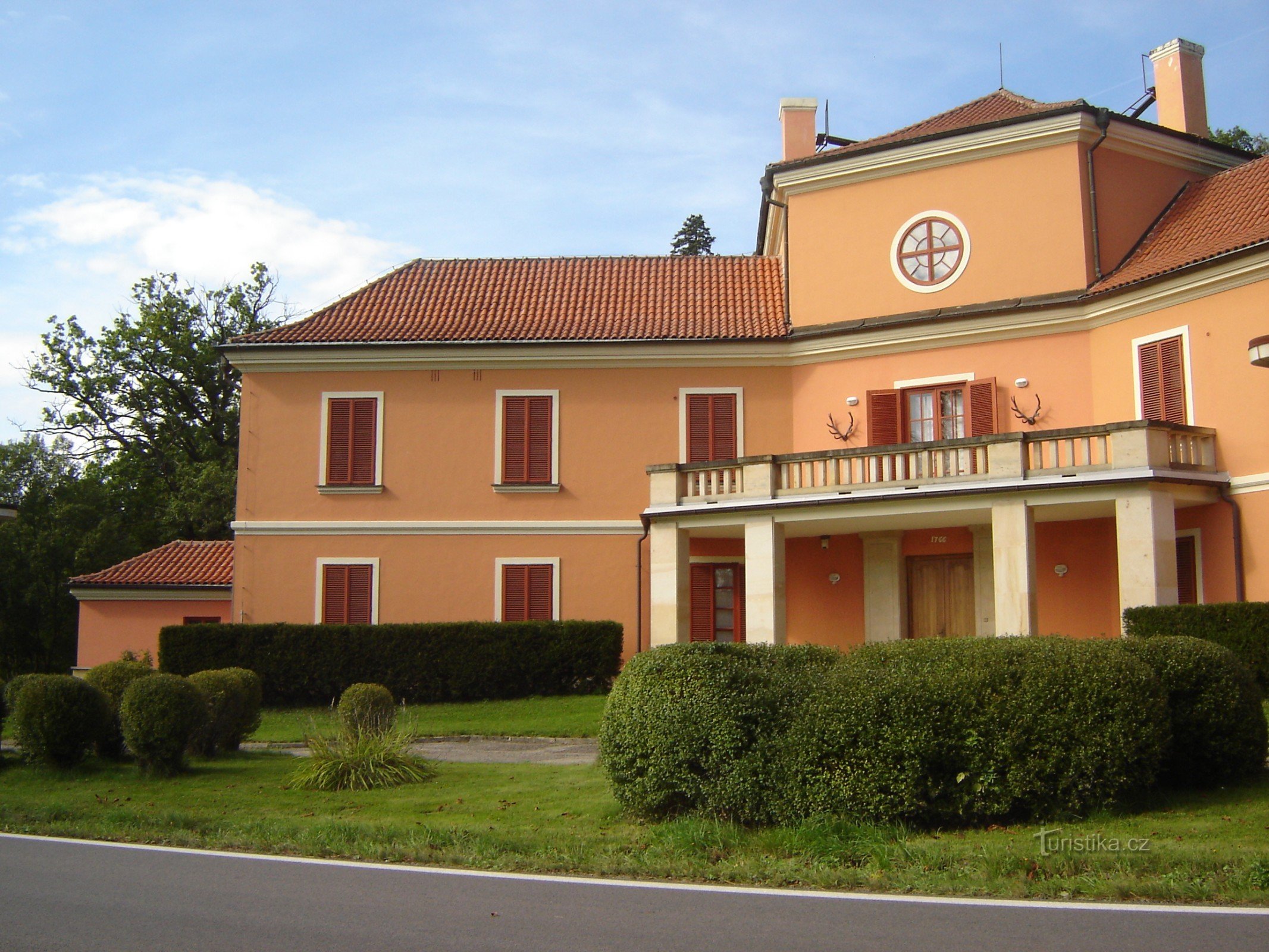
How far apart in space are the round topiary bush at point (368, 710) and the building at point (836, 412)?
6609mm

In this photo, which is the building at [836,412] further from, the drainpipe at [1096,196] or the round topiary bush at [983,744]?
the round topiary bush at [983,744]

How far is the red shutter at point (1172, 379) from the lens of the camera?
19703mm

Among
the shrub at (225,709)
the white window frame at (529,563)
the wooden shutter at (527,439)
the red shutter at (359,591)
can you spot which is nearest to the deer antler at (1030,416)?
the wooden shutter at (527,439)

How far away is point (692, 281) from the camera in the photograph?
2722 centimetres

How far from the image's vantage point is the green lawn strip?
24.8 ft

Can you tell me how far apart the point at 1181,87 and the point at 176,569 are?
1043 inches

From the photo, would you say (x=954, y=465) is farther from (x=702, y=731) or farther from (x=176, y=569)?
(x=176, y=569)

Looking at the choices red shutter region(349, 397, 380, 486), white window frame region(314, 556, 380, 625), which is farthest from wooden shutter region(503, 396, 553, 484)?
white window frame region(314, 556, 380, 625)

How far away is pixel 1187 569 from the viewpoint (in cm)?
1938

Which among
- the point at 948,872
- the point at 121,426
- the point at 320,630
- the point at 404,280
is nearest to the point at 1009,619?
the point at 948,872

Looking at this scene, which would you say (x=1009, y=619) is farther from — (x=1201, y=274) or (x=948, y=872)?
(x=948, y=872)

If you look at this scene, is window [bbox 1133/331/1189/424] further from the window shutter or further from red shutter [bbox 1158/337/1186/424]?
the window shutter

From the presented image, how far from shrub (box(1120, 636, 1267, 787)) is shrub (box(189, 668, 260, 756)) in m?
10.7

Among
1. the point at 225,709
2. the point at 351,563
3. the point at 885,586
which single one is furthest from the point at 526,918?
the point at 351,563
